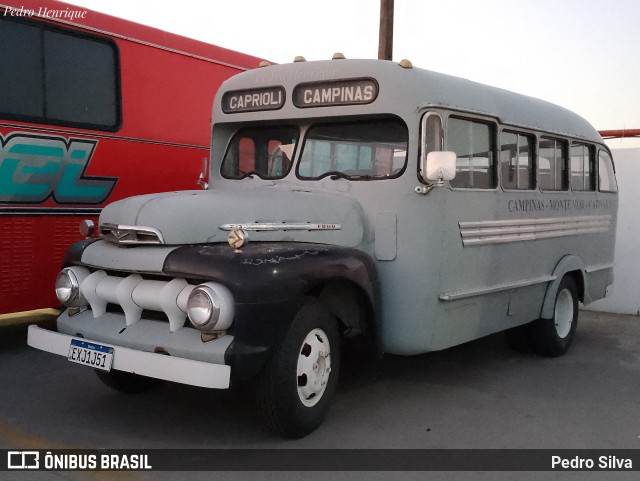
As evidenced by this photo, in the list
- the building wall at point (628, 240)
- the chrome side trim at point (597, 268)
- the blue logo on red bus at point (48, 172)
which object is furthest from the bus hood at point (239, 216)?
the building wall at point (628, 240)

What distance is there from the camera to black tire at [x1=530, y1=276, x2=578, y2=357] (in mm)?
6680

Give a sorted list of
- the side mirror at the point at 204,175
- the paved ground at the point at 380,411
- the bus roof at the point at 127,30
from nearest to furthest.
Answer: the paved ground at the point at 380,411
the side mirror at the point at 204,175
the bus roof at the point at 127,30

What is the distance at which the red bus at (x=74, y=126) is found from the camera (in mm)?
6254

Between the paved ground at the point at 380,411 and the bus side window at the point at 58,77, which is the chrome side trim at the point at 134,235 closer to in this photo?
the paved ground at the point at 380,411

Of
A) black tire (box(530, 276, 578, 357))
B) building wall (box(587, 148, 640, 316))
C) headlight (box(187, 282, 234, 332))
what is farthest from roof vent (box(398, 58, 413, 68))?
building wall (box(587, 148, 640, 316))

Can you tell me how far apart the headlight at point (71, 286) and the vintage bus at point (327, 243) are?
0.04 feet

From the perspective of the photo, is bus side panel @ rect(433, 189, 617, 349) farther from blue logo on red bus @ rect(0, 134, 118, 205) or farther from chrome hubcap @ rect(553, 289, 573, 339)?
blue logo on red bus @ rect(0, 134, 118, 205)

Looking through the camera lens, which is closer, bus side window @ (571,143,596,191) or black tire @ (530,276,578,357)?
black tire @ (530,276,578,357)

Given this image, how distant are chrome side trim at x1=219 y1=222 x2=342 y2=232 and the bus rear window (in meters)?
0.56

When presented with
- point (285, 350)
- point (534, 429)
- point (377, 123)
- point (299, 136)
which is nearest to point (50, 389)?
point (285, 350)

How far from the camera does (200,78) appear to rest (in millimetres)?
8000

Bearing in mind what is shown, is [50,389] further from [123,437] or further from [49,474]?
[49,474]

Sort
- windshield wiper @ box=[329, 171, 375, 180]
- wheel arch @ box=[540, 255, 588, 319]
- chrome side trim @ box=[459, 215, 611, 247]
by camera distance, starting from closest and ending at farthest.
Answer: windshield wiper @ box=[329, 171, 375, 180] < chrome side trim @ box=[459, 215, 611, 247] < wheel arch @ box=[540, 255, 588, 319]

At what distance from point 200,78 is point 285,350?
482cm
